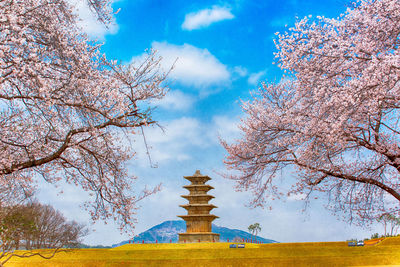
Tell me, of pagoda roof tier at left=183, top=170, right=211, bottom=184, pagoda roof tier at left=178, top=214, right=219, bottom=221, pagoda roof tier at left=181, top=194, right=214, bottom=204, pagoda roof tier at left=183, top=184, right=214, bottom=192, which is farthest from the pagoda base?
pagoda roof tier at left=183, top=170, right=211, bottom=184

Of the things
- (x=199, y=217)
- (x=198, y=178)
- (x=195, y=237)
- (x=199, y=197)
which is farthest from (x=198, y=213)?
(x=198, y=178)

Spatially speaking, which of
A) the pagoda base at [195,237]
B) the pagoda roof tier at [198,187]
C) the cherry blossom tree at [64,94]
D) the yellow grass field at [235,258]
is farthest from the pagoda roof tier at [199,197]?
the cherry blossom tree at [64,94]

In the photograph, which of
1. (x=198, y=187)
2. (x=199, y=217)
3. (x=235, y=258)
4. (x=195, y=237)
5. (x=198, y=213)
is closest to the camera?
(x=235, y=258)

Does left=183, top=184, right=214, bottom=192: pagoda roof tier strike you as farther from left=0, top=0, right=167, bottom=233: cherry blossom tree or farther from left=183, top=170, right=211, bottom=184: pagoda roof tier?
left=0, top=0, right=167, bottom=233: cherry blossom tree

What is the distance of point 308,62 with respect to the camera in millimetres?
11242

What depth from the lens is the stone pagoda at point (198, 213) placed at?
34781mm

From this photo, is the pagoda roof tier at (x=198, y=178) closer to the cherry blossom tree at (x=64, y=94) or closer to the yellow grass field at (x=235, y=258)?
the yellow grass field at (x=235, y=258)

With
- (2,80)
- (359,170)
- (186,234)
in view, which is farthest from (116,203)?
(186,234)

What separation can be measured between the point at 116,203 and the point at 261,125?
24.4ft

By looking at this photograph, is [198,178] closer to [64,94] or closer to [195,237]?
[195,237]

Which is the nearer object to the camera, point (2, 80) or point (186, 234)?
point (2, 80)

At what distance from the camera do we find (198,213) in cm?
3631

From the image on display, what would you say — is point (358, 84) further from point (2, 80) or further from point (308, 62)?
point (2, 80)

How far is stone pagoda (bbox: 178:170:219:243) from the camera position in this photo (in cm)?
3478
